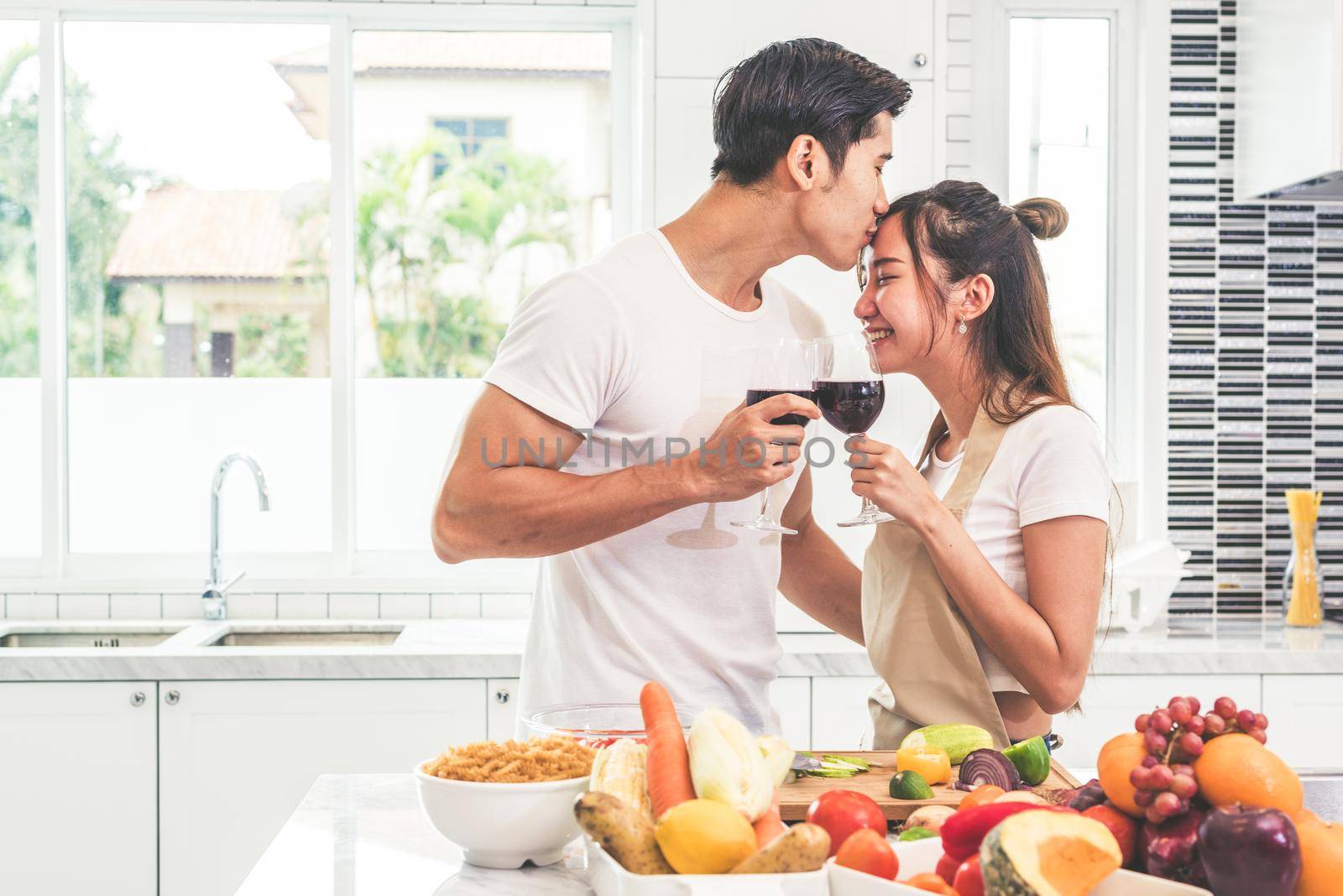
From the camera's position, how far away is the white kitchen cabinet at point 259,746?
105 inches

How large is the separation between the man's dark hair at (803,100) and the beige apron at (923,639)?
17.4 inches

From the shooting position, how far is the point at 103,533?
335 cm

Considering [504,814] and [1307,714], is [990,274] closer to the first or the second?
[504,814]

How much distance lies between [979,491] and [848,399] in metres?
0.31

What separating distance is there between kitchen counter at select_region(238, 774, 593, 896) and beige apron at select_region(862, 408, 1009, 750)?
538 millimetres

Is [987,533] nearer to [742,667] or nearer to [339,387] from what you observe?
[742,667]

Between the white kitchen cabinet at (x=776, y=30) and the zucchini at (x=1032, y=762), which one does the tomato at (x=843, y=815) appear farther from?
the white kitchen cabinet at (x=776, y=30)

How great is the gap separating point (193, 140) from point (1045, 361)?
259cm

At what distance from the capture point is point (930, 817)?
106 centimetres

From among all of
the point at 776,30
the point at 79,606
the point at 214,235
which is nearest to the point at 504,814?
the point at 776,30

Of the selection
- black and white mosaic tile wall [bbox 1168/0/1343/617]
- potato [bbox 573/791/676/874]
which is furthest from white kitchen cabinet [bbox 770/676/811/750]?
potato [bbox 573/791/676/874]

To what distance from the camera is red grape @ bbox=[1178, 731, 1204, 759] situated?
92 cm

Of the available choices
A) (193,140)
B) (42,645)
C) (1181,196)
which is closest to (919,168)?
(1181,196)

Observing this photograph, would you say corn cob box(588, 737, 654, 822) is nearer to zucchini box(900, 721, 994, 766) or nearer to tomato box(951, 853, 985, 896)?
tomato box(951, 853, 985, 896)
